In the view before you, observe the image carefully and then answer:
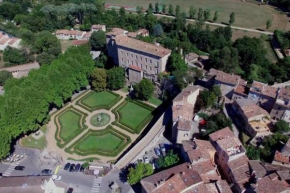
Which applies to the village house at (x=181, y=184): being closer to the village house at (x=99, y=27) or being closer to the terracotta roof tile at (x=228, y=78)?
the terracotta roof tile at (x=228, y=78)

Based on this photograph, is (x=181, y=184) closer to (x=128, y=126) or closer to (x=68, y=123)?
(x=128, y=126)

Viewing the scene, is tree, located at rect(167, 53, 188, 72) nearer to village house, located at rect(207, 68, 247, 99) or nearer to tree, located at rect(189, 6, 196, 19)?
village house, located at rect(207, 68, 247, 99)

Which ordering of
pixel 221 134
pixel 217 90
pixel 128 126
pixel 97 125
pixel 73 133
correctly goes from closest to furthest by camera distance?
pixel 221 134 → pixel 217 90 → pixel 73 133 → pixel 128 126 → pixel 97 125

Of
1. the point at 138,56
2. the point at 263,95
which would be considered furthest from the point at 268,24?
the point at 138,56

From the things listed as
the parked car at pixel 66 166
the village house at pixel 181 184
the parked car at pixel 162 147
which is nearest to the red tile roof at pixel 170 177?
the village house at pixel 181 184

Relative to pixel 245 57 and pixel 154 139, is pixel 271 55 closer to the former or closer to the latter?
pixel 245 57

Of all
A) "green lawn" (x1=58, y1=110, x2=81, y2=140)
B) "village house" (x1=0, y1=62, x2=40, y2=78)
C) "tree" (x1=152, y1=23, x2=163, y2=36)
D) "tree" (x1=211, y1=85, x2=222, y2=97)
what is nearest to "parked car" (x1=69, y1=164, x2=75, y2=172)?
"green lawn" (x1=58, y1=110, x2=81, y2=140)
